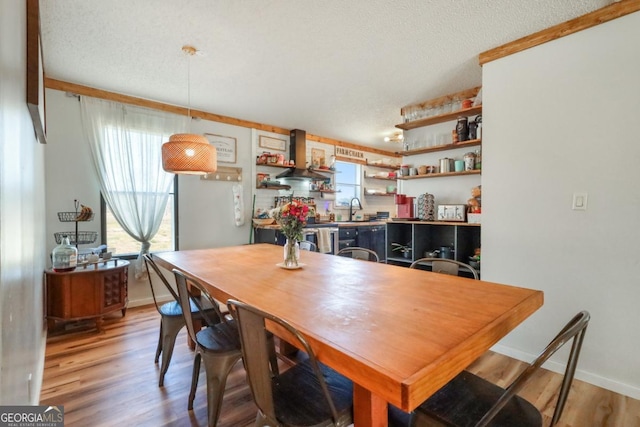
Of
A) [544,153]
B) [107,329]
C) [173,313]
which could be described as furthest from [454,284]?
[107,329]

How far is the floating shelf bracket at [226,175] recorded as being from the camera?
173 inches

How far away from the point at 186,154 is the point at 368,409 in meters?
2.14

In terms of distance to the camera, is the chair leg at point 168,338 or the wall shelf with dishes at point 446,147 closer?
the chair leg at point 168,338

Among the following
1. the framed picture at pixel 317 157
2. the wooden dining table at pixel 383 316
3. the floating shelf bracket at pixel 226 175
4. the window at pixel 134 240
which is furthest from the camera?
the framed picture at pixel 317 157

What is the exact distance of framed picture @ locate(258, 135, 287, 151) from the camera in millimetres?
4965

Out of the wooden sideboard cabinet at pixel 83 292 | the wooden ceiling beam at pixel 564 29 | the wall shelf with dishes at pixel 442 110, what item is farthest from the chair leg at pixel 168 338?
the wooden ceiling beam at pixel 564 29

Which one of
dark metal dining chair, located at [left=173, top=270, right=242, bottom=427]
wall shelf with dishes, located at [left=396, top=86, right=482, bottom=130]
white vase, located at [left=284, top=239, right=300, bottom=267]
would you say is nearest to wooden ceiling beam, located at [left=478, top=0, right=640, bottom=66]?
wall shelf with dishes, located at [left=396, top=86, right=482, bottom=130]

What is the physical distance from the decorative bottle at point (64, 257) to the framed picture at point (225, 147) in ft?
7.06

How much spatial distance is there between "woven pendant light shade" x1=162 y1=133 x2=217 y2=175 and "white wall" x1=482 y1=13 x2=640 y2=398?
245 cm

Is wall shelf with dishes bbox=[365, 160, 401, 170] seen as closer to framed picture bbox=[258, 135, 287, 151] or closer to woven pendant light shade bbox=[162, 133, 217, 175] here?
framed picture bbox=[258, 135, 287, 151]

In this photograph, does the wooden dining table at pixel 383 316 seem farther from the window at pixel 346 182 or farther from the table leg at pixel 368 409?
the window at pixel 346 182

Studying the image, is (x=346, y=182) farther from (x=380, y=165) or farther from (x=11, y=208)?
(x=11, y=208)

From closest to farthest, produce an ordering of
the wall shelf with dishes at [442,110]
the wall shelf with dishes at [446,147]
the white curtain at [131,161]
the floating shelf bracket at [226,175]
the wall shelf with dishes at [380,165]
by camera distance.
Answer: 1. the wall shelf with dishes at [446,147]
2. the wall shelf with dishes at [442,110]
3. the white curtain at [131,161]
4. the floating shelf bracket at [226,175]
5. the wall shelf with dishes at [380,165]

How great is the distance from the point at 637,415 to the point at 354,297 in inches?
76.6
